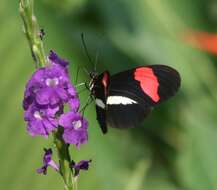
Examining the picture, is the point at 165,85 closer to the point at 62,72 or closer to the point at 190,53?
the point at 62,72

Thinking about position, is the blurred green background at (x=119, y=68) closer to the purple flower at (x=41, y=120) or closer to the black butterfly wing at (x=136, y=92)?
the black butterfly wing at (x=136, y=92)

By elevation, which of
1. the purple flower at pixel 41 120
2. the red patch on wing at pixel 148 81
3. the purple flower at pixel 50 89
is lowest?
the purple flower at pixel 41 120

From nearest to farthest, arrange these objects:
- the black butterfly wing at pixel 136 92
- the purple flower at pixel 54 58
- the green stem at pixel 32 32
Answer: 1. the green stem at pixel 32 32
2. the purple flower at pixel 54 58
3. the black butterfly wing at pixel 136 92

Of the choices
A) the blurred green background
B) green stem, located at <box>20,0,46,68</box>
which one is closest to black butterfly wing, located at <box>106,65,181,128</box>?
green stem, located at <box>20,0,46,68</box>

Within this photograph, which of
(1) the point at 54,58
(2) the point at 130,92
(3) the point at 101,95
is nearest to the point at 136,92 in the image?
(2) the point at 130,92

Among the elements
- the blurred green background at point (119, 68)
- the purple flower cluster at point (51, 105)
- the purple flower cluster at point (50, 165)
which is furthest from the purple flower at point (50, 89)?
the blurred green background at point (119, 68)

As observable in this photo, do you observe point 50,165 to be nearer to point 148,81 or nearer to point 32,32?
point 32,32

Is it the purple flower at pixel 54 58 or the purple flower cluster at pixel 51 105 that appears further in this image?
the purple flower at pixel 54 58

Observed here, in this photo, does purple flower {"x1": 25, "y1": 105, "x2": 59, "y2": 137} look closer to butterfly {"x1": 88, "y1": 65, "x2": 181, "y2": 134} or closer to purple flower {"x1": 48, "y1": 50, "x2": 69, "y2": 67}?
purple flower {"x1": 48, "y1": 50, "x2": 69, "y2": 67}
